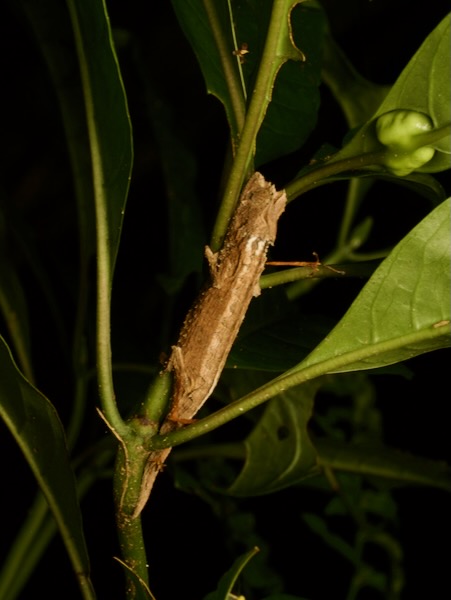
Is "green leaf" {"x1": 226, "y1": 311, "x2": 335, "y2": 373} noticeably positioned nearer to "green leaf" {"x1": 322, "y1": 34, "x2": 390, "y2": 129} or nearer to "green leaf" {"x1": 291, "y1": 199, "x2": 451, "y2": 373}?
"green leaf" {"x1": 291, "y1": 199, "x2": 451, "y2": 373}

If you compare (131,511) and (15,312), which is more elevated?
(15,312)

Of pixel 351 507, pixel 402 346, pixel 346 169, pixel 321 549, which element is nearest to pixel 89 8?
pixel 346 169

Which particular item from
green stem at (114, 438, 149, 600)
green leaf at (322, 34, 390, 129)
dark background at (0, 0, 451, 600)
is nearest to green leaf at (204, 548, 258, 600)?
green stem at (114, 438, 149, 600)

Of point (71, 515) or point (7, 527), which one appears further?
point (7, 527)

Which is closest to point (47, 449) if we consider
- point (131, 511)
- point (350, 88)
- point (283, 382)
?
point (131, 511)

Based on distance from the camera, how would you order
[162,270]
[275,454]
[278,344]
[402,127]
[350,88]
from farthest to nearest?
[162,270] → [350,88] → [275,454] → [278,344] → [402,127]

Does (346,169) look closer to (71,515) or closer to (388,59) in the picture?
(71,515)

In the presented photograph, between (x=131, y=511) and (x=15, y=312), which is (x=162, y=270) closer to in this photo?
(x=15, y=312)
